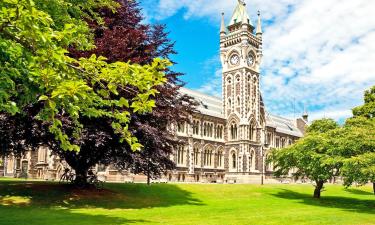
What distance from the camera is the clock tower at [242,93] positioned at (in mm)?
71000

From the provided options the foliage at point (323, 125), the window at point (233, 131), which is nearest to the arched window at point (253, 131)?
the window at point (233, 131)

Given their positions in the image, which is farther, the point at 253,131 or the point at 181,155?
the point at 253,131

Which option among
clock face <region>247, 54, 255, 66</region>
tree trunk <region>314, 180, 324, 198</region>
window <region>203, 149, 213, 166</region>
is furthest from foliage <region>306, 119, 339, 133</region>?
clock face <region>247, 54, 255, 66</region>

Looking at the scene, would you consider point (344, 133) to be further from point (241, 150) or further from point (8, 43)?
point (241, 150)

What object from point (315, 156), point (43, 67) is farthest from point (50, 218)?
point (315, 156)

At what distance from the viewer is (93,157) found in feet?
82.7

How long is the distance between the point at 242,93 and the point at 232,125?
6.46 metres

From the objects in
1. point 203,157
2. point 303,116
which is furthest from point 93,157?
point 303,116

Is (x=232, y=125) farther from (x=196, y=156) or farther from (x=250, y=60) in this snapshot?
(x=250, y=60)

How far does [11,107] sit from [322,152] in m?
30.5

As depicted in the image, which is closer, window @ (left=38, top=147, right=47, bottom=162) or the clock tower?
window @ (left=38, top=147, right=47, bottom=162)

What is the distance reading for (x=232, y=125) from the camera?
73812 mm

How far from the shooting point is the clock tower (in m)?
71.0

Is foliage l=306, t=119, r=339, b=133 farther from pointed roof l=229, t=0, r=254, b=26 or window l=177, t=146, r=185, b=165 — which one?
pointed roof l=229, t=0, r=254, b=26
